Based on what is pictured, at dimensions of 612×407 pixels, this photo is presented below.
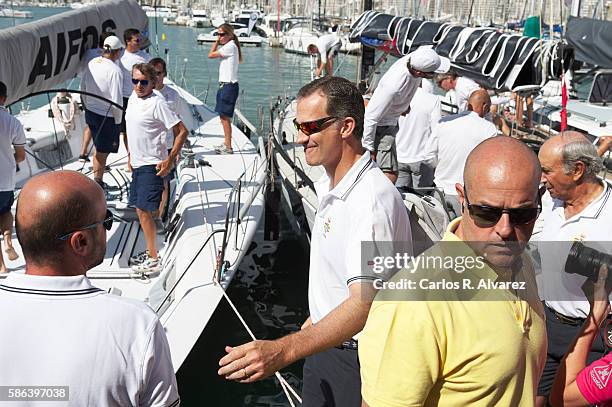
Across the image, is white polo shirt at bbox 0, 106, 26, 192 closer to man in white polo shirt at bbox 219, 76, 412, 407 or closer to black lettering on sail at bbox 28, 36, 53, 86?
black lettering on sail at bbox 28, 36, 53, 86

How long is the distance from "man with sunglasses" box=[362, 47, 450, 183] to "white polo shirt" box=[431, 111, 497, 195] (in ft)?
1.23

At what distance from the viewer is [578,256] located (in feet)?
7.55

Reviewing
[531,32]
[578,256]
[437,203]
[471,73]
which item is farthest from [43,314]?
[531,32]

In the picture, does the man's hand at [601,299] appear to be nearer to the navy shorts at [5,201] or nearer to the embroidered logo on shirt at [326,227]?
the embroidered logo on shirt at [326,227]

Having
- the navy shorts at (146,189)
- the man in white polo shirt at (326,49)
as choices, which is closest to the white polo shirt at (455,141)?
the navy shorts at (146,189)

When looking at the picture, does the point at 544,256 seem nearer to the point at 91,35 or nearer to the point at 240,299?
the point at 240,299

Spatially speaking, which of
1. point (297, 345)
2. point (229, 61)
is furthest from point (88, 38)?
point (297, 345)

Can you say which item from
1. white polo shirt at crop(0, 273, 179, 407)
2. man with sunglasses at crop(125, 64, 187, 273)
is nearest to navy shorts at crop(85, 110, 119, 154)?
man with sunglasses at crop(125, 64, 187, 273)

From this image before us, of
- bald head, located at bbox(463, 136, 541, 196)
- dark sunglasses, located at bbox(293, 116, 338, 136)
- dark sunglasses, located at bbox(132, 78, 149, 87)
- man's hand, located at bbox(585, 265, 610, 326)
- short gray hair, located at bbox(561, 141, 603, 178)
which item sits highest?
bald head, located at bbox(463, 136, 541, 196)

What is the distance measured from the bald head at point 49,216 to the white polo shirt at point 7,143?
3235 millimetres

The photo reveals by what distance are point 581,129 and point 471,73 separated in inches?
170

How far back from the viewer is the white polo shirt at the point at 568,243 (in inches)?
106

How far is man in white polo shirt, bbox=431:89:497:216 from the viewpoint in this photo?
4840 millimetres

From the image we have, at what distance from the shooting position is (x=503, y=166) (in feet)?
5.28
